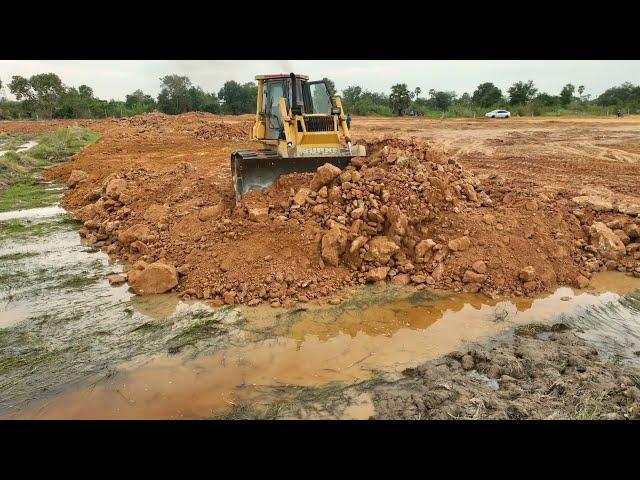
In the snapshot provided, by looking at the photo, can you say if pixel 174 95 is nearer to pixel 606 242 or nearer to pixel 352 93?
pixel 352 93

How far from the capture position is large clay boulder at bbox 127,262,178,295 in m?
6.37

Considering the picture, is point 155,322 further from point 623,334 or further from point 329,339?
point 623,334

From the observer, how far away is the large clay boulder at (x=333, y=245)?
21.6ft

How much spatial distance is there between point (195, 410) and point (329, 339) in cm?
175

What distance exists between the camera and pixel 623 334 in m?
5.10

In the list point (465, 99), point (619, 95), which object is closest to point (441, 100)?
point (465, 99)

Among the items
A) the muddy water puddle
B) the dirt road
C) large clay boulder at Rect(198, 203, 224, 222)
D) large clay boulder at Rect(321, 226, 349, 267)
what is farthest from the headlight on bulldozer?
the muddy water puddle

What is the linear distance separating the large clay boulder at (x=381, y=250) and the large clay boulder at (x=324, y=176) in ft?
4.91

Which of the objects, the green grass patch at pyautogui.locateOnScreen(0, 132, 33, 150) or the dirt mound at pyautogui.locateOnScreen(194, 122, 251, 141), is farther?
the green grass patch at pyautogui.locateOnScreen(0, 132, 33, 150)

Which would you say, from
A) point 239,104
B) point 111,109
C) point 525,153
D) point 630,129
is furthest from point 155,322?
point 111,109

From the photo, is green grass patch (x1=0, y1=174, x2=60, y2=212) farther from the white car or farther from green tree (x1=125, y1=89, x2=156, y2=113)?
green tree (x1=125, y1=89, x2=156, y2=113)

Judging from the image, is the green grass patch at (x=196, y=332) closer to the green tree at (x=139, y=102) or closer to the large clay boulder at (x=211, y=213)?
the large clay boulder at (x=211, y=213)

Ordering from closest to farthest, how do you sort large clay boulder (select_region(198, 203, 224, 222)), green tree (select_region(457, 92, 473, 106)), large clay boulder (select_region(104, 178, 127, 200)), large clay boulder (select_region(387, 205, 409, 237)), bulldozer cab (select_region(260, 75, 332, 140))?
1. large clay boulder (select_region(387, 205, 409, 237))
2. large clay boulder (select_region(198, 203, 224, 222))
3. bulldozer cab (select_region(260, 75, 332, 140))
4. large clay boulder (select_region(104, 178, 127, 200))
5. green tree (select_region(457, 92, 473, 106))
